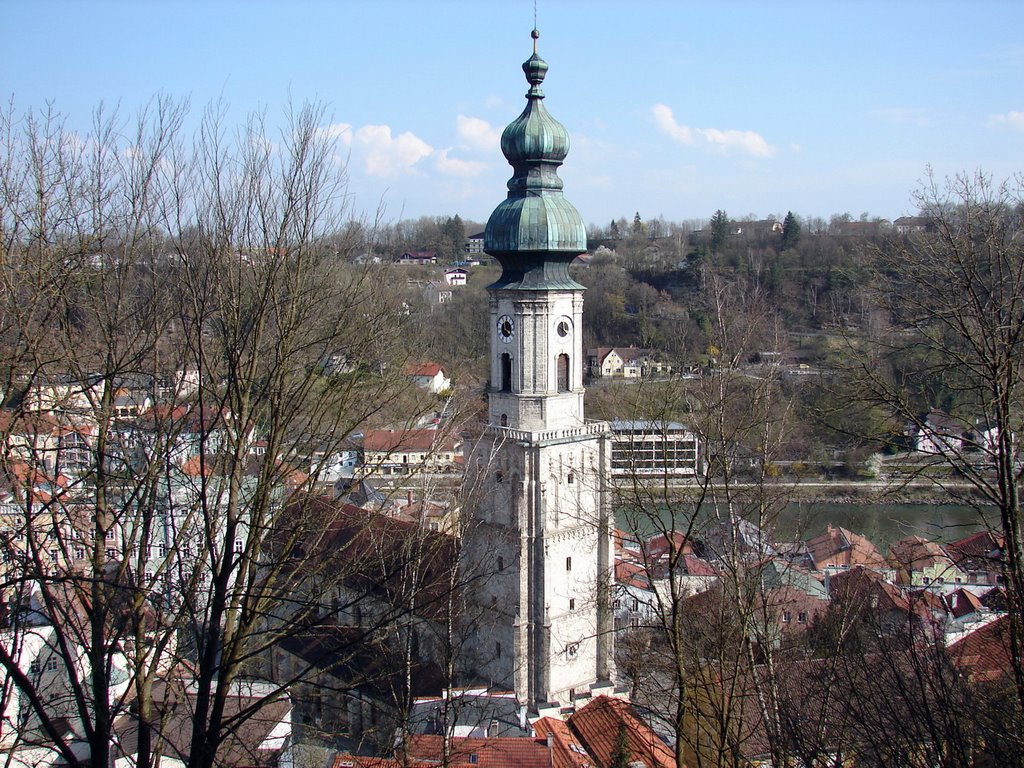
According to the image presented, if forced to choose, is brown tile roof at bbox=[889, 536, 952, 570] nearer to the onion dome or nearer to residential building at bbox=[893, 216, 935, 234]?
residential building at bbox=[893, 216, 935, 234]

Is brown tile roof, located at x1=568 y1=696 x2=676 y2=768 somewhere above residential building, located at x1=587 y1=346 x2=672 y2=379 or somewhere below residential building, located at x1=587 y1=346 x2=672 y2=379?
below

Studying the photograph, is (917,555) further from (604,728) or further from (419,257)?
(419,257)

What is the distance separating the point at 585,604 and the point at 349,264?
39.0ft

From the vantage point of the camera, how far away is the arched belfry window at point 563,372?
17984 millimetres

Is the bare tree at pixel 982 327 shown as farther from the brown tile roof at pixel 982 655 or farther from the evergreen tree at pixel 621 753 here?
the evergreen tree at pixel 621 753

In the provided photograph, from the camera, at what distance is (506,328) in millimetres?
17938

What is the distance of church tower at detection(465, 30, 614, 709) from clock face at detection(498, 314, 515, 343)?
0.03 m


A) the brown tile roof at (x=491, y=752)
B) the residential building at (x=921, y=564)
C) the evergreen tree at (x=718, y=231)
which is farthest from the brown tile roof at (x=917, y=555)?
the evergreen tree at (x=718, y=231)

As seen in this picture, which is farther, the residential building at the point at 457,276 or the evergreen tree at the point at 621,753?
the residential building at the point at 457,276

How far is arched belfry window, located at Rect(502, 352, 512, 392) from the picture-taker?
59.1 feet

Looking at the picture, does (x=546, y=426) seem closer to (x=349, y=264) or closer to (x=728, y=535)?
(x=728, y=535)

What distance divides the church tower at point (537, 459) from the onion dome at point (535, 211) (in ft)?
0.08

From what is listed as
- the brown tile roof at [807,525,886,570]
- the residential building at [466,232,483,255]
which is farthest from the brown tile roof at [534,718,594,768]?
the residential building at [466,232,483,255]

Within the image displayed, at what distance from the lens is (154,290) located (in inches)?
243
